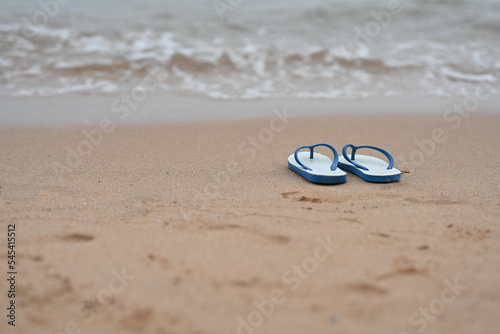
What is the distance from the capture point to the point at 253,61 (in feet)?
19.3

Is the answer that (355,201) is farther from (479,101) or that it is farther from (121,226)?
(479,101)

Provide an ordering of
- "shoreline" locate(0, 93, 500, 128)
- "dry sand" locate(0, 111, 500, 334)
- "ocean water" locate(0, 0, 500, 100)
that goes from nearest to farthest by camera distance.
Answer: "dry sand" locate(0, 111, 500, 334) < "shoreline" locate(0, 93, 500, 128) < "ocean water" locate(0, 0, 500, 100)

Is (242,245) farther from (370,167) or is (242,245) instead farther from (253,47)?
(253,47)

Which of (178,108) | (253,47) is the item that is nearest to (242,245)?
(178,108)

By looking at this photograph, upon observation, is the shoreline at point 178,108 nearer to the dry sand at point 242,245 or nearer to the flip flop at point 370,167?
the dry sand at point 242,245

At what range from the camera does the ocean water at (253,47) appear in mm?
5129

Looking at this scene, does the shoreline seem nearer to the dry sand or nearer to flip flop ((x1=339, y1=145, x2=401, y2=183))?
the dry sand

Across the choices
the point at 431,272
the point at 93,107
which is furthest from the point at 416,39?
the point at 431,272

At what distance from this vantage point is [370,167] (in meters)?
3.02

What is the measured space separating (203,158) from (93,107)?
1588 mm

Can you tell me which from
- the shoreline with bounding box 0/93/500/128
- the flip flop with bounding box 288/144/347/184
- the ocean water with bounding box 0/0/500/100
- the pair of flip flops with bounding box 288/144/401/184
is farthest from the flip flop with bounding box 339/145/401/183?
the ocean water with bounding box 0/0/500/100

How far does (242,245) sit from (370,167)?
1281mm

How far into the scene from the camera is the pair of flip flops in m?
2.86

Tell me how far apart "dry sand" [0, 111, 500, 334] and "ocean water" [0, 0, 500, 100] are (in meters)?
1.96
